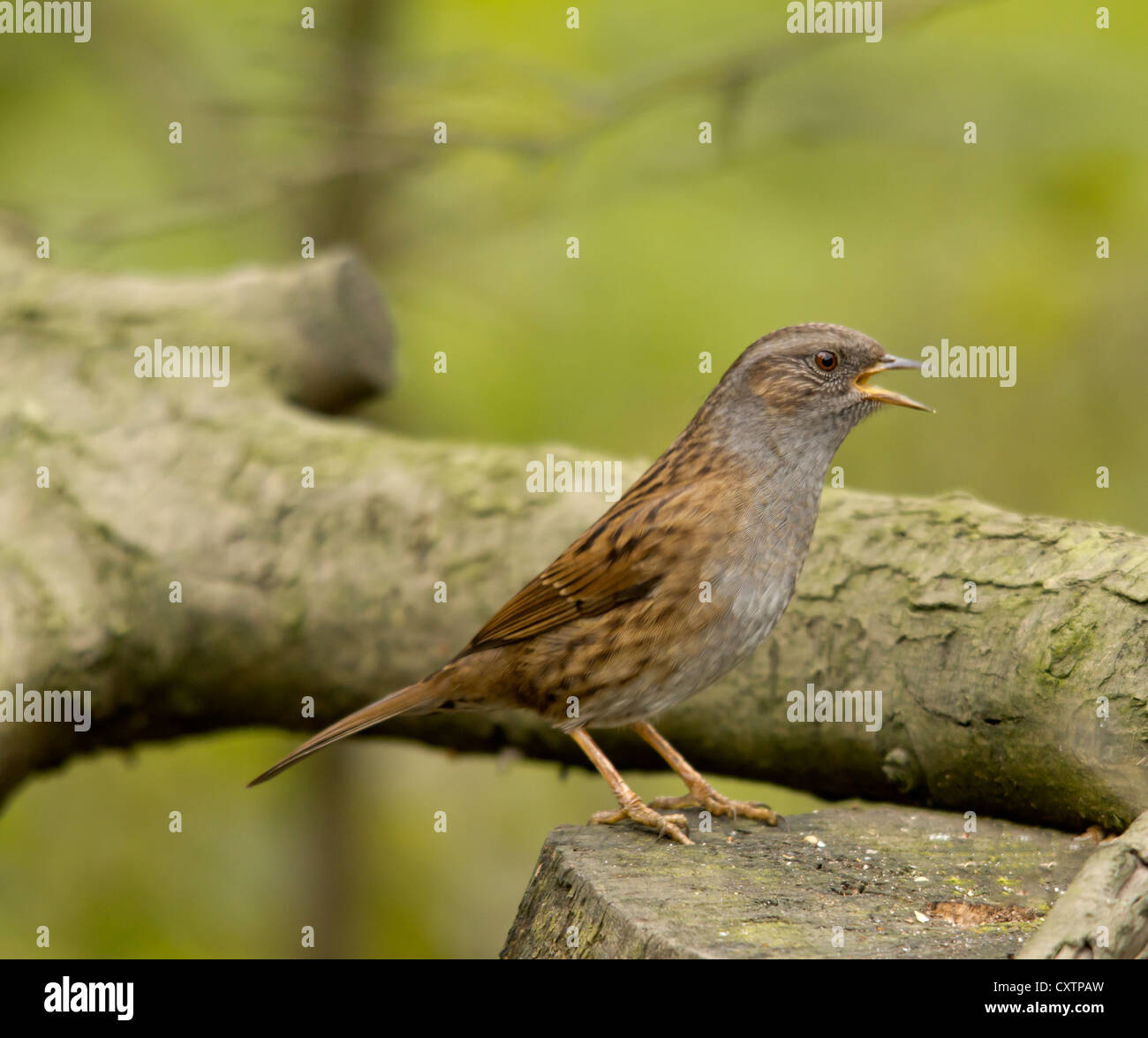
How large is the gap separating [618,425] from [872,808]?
4424 mm

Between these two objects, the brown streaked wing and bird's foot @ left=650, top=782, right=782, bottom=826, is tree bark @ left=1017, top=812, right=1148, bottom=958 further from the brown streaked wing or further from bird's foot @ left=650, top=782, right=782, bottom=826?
the brown streaked wing

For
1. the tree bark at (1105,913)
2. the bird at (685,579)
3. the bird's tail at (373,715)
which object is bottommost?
the tree bark at (1105,913)

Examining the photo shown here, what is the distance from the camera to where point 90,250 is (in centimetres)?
726

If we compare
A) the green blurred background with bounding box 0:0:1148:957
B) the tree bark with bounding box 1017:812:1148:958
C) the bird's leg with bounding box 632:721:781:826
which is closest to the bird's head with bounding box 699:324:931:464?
the bird's leg with bounding box 632:721:781:826

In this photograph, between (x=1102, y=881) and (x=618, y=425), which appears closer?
(x=1102, y=881)

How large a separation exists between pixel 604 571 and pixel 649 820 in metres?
0.72

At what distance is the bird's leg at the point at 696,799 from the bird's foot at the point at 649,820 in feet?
0.53

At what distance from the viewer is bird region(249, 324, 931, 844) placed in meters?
3.47

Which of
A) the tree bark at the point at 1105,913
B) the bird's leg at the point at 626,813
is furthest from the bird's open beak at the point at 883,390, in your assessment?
the tree bark at the point at 1105,913

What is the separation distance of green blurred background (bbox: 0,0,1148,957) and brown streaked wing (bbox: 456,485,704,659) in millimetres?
2417

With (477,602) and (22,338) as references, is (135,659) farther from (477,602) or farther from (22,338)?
(22,338)

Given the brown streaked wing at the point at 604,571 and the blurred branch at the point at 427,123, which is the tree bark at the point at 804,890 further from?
the blurred branch at the point at 427,123

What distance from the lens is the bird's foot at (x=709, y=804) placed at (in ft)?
11.9
